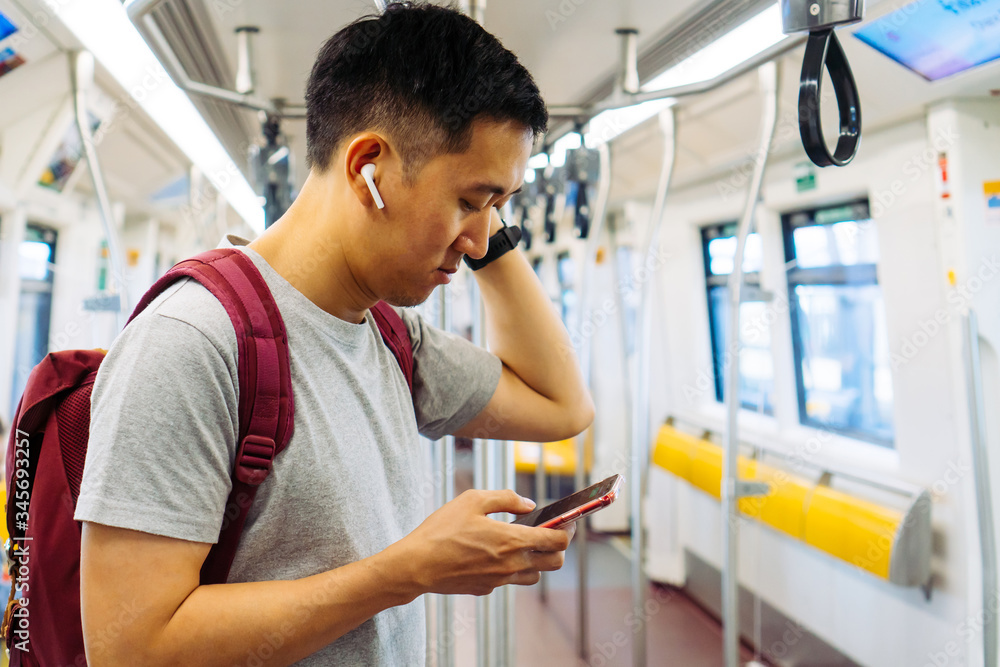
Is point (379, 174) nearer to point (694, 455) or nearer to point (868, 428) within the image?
point (868, 428)

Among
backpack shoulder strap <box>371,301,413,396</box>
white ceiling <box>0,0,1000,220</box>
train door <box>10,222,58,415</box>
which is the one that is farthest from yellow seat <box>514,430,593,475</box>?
backpack shoulder strap <box>371,301,413,396</box>

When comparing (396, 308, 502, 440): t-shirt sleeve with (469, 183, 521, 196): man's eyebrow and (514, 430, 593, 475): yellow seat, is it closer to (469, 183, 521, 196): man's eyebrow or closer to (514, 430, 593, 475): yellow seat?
(469, 183, 521, 196): man's eyebrow

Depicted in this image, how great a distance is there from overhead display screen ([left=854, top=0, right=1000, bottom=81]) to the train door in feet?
13.2

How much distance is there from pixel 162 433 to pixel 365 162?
47cm

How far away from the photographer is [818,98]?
1.04 m

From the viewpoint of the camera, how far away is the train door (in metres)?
3.37

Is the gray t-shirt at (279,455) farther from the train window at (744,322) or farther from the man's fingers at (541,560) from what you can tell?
the train window at (744,322)

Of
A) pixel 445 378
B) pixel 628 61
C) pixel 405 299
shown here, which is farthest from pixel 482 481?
pixel 628 61

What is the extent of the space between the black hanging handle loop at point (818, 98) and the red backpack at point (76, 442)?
918mm

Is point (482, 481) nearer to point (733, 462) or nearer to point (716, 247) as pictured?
point (733, 462)

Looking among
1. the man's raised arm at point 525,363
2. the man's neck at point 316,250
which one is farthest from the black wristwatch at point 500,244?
the man's neck at point 316,250

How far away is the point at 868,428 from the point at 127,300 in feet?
12.5

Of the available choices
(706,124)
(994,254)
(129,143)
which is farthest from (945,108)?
(129,143)

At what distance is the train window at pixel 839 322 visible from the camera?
11.7ft
